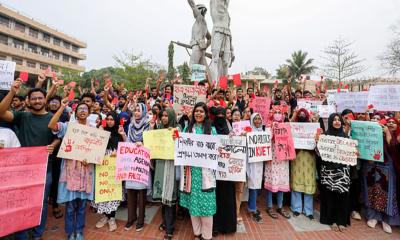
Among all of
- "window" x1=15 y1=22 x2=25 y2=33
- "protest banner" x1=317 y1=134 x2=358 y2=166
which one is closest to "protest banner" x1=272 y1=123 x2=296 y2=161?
"protest banner" x1=317 y1=134 x2=358 y2=166

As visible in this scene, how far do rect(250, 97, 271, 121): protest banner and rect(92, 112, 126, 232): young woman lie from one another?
3.09 m

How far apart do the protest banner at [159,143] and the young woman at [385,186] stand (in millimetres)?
3762

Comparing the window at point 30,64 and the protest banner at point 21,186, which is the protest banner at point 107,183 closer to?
the protest banner at point 21,186

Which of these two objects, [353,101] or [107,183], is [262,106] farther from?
[107,183]

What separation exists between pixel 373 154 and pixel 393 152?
11.7 inches

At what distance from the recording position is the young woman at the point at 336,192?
151 inches

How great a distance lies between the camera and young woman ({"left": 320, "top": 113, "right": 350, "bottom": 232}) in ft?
12.6

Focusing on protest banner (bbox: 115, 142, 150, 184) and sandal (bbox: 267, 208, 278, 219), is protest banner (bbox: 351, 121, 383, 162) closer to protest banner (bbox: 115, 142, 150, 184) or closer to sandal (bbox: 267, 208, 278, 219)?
sandal (bbox: 267, 208, 278, 219)

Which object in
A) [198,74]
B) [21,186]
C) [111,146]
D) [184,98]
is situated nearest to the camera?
[21,186]

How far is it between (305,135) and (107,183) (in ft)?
12.1

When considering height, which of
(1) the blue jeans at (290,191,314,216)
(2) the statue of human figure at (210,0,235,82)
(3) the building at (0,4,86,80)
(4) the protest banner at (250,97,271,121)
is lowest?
(1) the blue jeans at (290,191,314,216)

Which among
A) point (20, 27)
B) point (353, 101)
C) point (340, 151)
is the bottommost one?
point (340, 151)

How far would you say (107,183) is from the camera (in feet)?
11.9

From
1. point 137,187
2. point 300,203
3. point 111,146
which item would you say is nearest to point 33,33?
point 111,146
